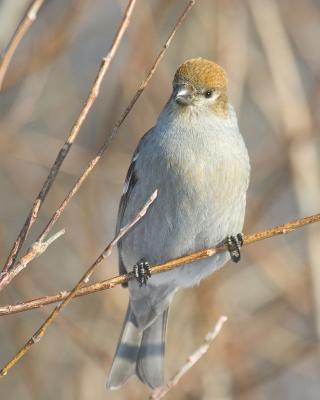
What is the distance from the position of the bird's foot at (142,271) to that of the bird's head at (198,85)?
0.91 metres

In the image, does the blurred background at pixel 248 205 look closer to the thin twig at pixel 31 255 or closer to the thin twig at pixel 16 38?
the thin twig at pixel 31 255

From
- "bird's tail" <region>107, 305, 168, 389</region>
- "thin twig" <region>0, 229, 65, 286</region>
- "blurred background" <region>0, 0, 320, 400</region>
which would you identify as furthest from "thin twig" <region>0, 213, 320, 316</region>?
"blurred background" <region>0, 0, 320, 400</region>

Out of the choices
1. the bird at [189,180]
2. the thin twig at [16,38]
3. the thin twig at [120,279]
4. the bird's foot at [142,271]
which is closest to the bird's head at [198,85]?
the bird at [189,180]

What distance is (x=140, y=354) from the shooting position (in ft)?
15.3

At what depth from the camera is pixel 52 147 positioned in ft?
19.4

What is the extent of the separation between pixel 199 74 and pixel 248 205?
183cm

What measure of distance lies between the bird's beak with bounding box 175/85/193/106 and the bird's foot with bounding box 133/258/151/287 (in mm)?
931

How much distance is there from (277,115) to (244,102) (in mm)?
2209

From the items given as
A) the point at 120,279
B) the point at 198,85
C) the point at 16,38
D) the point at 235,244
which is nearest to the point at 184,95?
the point at 198,85

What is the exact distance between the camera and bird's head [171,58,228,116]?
400 cm

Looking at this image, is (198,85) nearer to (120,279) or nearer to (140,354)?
(120,279)

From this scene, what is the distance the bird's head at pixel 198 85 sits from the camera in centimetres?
400

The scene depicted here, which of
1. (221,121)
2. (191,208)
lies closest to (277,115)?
(221,121)

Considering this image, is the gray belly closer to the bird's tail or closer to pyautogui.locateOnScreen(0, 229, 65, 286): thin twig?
the bird's tail
